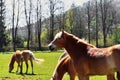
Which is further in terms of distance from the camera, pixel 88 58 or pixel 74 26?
pixel 74 26

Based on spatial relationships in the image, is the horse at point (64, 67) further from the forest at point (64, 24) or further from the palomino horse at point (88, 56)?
the forest at point (64, 24)

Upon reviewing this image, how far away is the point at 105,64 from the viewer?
11.3 metres

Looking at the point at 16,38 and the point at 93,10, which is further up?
Result: the point at 93,10

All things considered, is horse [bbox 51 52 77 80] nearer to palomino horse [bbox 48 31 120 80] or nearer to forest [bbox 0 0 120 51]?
palomino horse [bbox 48 31 120 80]

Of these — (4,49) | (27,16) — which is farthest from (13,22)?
(4,49)

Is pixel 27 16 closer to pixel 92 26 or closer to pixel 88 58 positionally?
pixel 92 26

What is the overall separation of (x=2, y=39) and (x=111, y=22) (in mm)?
36041

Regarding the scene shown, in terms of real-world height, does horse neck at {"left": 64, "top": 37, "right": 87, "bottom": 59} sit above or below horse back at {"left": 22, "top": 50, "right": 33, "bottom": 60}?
above

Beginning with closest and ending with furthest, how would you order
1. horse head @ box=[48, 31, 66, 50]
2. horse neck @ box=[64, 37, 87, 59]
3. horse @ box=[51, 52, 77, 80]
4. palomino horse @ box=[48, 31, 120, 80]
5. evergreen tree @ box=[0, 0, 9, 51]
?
palomino horse @ box=[48, 31, 120, 80]
horse head @ box=[48, 31, 66, 50]
horse neck @ box=[64, 37, 87, 59]
horse @ box=[51, 52, 77, 80]
evergreen tree @ box=[0, 0, 9, 51]

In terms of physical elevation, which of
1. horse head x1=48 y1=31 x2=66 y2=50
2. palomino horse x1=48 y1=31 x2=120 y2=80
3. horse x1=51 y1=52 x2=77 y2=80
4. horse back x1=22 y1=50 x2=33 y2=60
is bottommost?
horse back x1=22 y1=50 x2=33 y2=60

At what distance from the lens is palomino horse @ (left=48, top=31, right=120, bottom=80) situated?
11.2 m

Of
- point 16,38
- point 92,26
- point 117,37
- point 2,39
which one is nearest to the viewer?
point 2,39

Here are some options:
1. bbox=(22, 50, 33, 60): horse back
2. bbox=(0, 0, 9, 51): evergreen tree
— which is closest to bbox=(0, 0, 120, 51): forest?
bbox=(0, 0, 9, 51): evergreen tree

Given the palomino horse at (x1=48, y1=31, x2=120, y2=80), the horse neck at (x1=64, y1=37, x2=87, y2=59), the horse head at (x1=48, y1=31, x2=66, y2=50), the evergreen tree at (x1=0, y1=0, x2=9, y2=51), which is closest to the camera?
the palomino horse at (x1=48, y1=31, x2=120, y2=80)
